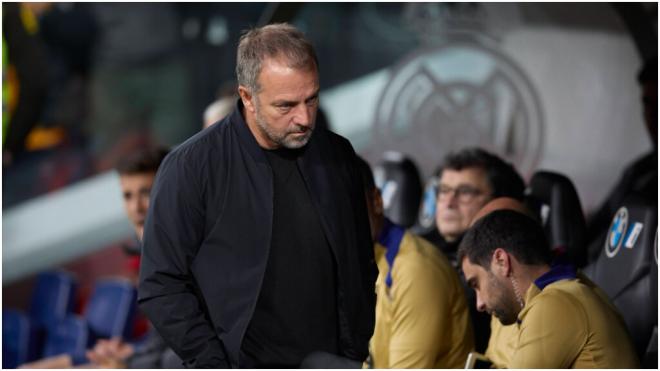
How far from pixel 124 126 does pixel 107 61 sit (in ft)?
1.18

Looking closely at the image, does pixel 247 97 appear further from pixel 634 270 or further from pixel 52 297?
pixel 52 297

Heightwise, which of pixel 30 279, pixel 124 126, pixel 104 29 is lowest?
pixel 30 279

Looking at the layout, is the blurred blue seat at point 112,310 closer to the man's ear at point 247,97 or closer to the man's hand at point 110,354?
the man's hand at point 110,354

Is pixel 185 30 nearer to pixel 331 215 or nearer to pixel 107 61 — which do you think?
pixel 107 61

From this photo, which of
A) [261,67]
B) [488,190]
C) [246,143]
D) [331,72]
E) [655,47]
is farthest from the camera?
[331,72]

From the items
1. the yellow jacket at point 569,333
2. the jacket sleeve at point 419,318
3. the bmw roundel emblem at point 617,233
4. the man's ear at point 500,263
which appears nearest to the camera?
the yellow jacket at point 569,333

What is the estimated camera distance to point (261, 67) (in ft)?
7.73

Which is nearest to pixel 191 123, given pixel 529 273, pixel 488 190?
pixel 488 190

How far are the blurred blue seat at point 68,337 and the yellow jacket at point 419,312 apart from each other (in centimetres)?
280

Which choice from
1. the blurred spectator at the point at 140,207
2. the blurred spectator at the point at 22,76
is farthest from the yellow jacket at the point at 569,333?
the blurred spectator at the point at 22,76

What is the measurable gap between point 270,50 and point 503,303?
97cm

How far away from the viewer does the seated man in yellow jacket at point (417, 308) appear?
3.35 meters

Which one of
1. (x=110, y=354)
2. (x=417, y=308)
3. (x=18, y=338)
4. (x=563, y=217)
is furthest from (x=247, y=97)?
(x=18, y=338)

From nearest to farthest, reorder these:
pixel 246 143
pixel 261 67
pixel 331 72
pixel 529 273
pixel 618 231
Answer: pixel 261 67, pixel 246 143, pixel 529 273, pixel 618 231, pixel 331 72
